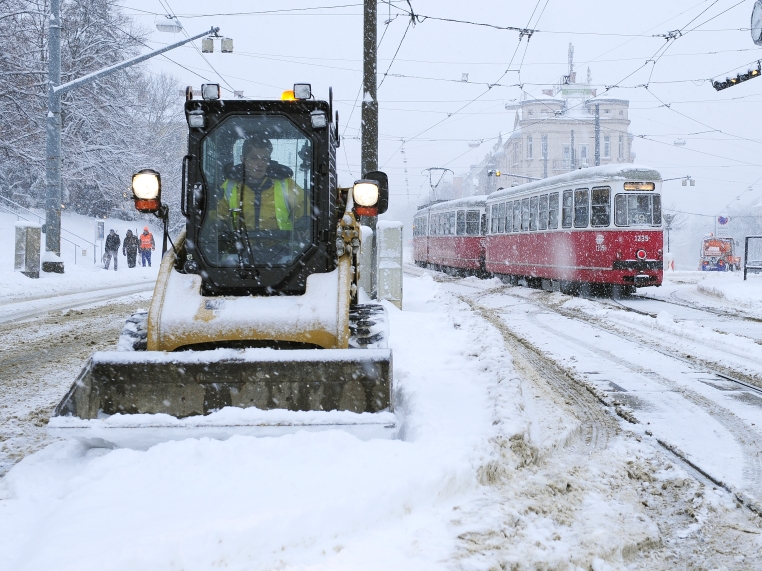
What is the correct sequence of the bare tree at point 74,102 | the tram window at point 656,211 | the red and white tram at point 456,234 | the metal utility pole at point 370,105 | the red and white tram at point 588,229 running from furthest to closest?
1. the red and white tram at point 456,234
2. the bare tree at point 74,102
3. the tram window at point 656,211
4. the red and white tram at point 588,229
5. the metal utility pole at point 370,105

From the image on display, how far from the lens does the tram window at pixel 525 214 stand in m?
22.7

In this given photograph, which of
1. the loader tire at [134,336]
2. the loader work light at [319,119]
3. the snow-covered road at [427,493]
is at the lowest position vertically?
the snow-covered road at [427,493]

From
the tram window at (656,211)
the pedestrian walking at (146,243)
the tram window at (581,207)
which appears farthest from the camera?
the pedestrian walking at (146,243)

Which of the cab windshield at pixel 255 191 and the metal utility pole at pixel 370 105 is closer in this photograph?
the cab windshield at pixel 255 191

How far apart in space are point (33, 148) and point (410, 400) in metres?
30.9

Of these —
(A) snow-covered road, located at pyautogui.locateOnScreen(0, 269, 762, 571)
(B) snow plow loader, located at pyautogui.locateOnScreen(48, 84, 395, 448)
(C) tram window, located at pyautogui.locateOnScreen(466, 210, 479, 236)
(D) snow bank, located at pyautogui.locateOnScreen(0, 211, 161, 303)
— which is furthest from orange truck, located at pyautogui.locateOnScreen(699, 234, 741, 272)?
(B) snow plow loader, located at pyautogui.locateOnScreen(48, 84, 395, 448)

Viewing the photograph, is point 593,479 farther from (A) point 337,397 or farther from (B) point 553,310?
(B) point 553,310

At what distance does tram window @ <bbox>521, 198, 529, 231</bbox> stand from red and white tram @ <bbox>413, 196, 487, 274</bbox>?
18.1 feet

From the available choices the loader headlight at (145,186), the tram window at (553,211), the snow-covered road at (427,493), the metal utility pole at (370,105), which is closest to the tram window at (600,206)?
the tram window at (553,211)

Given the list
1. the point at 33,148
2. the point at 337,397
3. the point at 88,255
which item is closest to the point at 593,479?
the point at 337,397

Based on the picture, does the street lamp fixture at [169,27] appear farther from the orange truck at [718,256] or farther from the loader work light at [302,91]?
the orange truck at [718,256]

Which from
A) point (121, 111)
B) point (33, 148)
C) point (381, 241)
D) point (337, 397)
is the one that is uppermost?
point (121, 111)

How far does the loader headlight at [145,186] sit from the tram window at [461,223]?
86.1 ft

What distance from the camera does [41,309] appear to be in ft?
47.0
